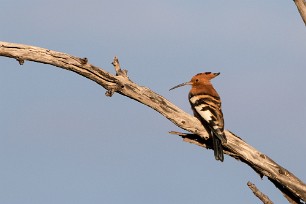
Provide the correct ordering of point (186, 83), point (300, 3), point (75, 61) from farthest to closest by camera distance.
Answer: point (186, 83) < point (300, 3) < point (75, 61)

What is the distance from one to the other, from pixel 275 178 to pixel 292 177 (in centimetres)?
29

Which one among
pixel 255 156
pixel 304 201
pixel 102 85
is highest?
pixel 102 85

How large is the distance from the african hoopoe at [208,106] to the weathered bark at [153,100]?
0.58 ft

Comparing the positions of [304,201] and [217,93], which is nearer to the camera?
[304,201]

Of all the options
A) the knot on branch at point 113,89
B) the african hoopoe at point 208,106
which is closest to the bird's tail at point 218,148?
the african hoopoe at point 208,106

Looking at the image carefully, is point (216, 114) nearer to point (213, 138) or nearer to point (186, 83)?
point (213, 138)

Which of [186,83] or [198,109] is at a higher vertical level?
[186,83]

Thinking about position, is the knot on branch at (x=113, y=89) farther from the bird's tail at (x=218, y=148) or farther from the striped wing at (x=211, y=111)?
the bird's tail at (x=218, y=148)

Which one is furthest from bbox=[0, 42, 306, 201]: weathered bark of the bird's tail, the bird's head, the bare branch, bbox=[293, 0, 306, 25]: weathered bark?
bbox=[293, 0, 306, 25]: weathered bark

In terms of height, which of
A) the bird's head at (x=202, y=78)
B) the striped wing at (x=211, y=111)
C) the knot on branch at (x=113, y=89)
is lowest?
the striped wing at (x=211, y=111)

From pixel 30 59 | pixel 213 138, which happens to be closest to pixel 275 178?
pixel 213 138

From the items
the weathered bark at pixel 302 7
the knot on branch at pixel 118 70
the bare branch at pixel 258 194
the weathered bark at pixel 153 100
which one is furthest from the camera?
the weathered bark at pixel 302 7

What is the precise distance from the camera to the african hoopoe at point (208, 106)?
9.30 metres

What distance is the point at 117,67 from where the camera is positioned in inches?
365
